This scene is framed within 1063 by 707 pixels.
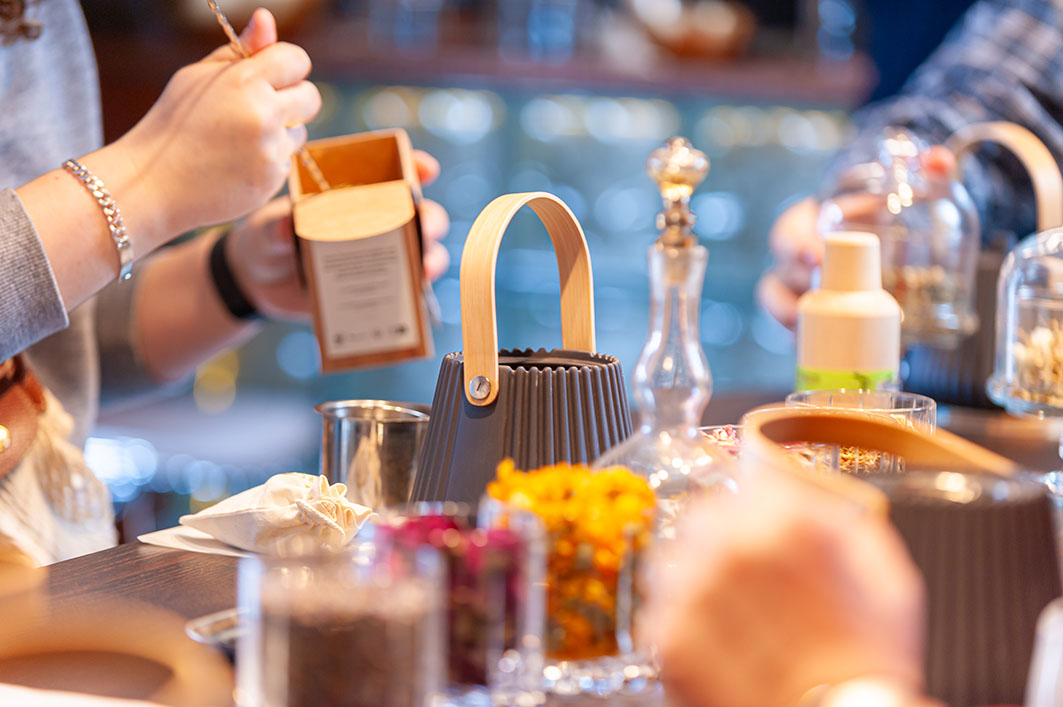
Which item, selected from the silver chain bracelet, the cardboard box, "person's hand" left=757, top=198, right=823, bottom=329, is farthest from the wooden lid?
"person's hand" left=757, top=198, right=823, bottom=329

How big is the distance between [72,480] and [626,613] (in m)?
0.60

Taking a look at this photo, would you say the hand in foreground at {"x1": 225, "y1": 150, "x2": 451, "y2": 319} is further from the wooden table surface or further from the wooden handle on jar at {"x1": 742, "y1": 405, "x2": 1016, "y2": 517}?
the wooden handle on jar at {"x1": 742, "y1": 405, "x2": 1016, "y2": 517}

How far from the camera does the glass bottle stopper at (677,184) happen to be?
53 centimetres

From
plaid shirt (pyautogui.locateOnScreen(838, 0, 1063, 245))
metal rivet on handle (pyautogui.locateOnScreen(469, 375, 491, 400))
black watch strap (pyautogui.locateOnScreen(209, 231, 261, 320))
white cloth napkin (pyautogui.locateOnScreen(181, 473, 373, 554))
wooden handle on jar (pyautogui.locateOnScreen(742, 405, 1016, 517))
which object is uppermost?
plaid shirt (pyautogui.locateOnScreen(838, 0, 1063, 245))

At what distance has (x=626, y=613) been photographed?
46 cm

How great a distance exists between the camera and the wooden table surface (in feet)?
1.96

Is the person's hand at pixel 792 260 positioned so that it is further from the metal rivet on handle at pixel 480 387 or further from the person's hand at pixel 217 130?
the metal rivet on handle at pixel 480 387

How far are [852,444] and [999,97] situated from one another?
1.21 metres

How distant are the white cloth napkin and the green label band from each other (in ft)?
1.29

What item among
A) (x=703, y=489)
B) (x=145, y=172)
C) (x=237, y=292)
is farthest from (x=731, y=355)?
(x=703, y=489)

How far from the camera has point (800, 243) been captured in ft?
4.36

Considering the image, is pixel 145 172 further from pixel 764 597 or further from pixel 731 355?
pixel 731 355

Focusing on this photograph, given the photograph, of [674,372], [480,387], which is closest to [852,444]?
[674,372]

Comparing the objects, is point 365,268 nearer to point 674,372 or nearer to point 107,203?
point 107,203
